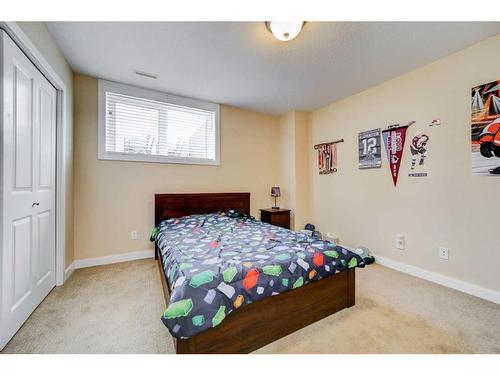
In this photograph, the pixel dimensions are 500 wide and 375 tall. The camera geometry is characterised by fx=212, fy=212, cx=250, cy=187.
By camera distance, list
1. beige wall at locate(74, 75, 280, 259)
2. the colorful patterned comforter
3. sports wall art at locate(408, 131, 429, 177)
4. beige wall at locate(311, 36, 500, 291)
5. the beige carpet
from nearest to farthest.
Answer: the colorful patterned comforter → the beige carpet → beige wall at locate(311, 36, 500, 291) → sports wall art at locate(408, 131, 429, 177) → beige wall at locate(74, 75, 280, 259)

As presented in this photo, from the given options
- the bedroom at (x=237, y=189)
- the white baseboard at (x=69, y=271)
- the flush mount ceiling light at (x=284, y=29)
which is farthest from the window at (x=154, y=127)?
the flush mount ceiling light at (x=284, y=29)

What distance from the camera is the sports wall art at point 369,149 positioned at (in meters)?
2.75

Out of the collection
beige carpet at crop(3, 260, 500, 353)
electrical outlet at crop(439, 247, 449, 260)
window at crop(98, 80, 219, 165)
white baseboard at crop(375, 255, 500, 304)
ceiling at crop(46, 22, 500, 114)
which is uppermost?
ceiling at crop(46, 22, 500, 114)

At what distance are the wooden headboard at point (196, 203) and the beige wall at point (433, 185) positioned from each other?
1.65 m

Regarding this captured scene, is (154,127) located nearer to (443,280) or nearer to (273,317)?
(273,317)

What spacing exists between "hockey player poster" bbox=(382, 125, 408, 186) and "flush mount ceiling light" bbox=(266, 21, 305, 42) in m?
1.70

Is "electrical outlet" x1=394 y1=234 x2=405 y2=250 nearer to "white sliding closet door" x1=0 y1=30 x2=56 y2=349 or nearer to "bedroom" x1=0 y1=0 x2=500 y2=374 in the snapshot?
"bedroom" x1=0 y1=0 x2=500 y2=374

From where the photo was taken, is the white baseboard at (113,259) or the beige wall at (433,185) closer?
the beige wall at (433,185)

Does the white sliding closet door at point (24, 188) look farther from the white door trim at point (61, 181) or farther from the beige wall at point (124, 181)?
the beige wall at point (124, 181)

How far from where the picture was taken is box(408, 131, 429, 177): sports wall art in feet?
7.62

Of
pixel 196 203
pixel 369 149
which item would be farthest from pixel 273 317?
pixel 369 149

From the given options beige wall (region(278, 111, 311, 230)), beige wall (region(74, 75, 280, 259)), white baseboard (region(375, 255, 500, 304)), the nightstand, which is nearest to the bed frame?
white baseboard (region(375, 255, 500, 304))

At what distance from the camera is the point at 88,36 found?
6.20ft

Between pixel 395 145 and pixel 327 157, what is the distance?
1.02 meters
